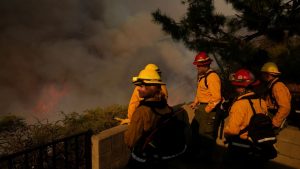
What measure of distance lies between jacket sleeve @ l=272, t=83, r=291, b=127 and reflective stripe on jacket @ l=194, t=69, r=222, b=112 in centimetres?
85

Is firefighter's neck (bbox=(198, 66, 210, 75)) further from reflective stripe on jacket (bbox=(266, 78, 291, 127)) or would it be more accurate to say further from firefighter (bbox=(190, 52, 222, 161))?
reflective stripe on jacket (bbox=(266, 78, 291, 127))

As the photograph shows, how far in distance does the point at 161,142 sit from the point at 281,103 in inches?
86.4

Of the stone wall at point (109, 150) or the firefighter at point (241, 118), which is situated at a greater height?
the firefighter at point (241, 118)

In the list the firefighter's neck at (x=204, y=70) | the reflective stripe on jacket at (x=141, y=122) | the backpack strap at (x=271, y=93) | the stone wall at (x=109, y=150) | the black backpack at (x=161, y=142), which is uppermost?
the firefighter's neck at (x=204, y=70)

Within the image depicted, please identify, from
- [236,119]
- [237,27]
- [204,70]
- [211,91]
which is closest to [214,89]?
[211,91]

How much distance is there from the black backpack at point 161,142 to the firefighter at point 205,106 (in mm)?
1419

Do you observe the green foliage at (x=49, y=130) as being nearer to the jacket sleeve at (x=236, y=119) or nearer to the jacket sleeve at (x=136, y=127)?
the jacket sleeve at (x=136, y=127)

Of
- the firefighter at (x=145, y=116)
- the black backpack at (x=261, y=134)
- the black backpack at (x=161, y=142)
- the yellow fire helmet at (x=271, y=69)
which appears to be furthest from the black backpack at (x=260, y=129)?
the yellow fire helmet at (x=271, y=69)

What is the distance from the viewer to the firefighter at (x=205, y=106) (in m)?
3.89

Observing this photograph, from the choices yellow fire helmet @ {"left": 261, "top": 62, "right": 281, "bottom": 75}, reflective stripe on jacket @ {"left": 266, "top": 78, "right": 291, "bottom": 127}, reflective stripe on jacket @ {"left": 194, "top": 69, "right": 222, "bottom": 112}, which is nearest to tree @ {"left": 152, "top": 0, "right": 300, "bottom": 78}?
yellow fire helmet @ {"left": 261, "top": 62, "right": 281, "bottom": 75}

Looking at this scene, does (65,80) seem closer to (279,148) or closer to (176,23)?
(176,23)

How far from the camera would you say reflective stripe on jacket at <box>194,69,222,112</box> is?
3852 millimetres

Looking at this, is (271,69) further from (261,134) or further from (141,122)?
(141,122)

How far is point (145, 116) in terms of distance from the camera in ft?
7.90
